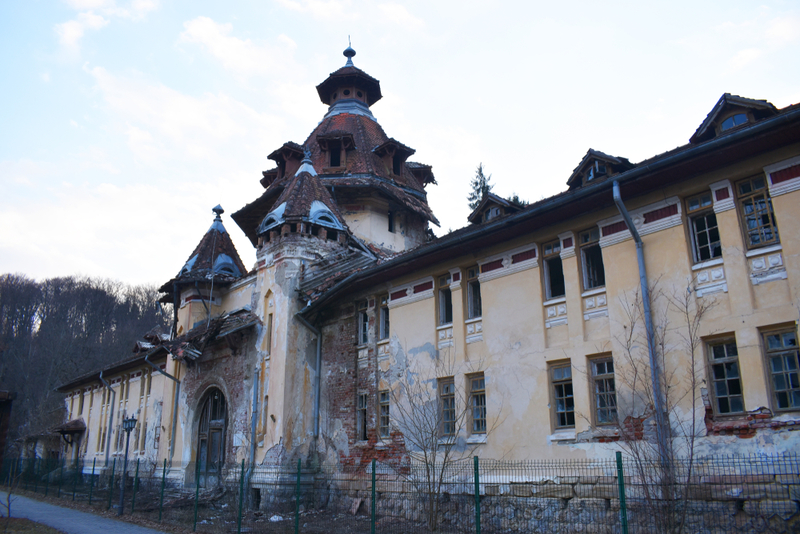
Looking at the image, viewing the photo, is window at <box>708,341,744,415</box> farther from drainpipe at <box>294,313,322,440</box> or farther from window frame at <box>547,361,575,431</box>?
drainpipe at <box>294,313,322,440</box>

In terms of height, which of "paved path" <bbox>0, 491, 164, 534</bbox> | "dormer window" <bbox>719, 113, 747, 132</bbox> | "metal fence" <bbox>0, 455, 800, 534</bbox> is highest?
"dormer window" <bbox>719, 113, 747, 132</bbox>

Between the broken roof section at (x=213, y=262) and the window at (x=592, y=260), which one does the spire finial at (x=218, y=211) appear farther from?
the window at (x=592, y=260)

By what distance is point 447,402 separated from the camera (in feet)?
51.7

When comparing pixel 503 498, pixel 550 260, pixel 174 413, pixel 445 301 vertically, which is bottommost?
pixel 503 498

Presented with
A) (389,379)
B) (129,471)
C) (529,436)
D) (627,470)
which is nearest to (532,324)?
(529,436)

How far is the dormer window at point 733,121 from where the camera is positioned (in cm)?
1198

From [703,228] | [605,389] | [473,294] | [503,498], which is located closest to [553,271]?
[473,294]

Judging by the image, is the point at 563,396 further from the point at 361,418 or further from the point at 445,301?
the point at 361,418

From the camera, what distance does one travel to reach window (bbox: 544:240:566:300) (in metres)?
14.0

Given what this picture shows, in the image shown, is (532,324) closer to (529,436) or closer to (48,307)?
(529,436)

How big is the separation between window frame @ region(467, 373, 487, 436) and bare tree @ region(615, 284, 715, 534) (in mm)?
3734

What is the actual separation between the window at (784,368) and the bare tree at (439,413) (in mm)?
5704

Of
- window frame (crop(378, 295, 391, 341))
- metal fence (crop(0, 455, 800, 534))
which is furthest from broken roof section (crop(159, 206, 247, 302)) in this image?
window frame (crop(378, 295, 391, 341))

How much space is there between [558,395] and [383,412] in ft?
19.4
